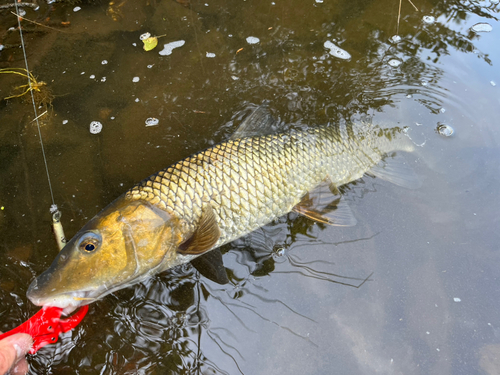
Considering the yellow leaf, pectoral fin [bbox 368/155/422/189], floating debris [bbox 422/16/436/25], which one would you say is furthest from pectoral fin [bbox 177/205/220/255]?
floating debris [bbox 422/16/436/25]

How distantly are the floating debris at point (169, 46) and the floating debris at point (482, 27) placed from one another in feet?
11.0

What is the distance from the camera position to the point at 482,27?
3895 millimetres

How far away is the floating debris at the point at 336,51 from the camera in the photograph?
143 inches

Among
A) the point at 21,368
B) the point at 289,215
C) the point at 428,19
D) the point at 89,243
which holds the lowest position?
→ the point at 21,368

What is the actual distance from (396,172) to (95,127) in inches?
110

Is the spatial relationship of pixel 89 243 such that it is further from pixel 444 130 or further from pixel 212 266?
pixel 444 130

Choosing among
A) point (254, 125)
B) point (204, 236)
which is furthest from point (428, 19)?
point (204, 236)

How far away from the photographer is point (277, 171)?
2498mm

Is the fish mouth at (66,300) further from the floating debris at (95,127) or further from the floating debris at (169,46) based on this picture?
the floating debris at (169,46)

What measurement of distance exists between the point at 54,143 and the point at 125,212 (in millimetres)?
1481

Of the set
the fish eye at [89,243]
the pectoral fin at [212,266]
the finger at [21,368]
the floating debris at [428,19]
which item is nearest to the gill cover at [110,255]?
the fish eye at [89,243]

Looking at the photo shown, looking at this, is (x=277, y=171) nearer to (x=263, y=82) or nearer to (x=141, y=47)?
(x=263, y=82)

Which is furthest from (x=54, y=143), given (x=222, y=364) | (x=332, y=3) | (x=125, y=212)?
(x=332, y=3)

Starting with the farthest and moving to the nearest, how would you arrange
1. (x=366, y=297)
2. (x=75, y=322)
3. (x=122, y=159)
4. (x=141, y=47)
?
(x=141, y=47), (x=122, y=159), (x=366, y=297), (x=75, y=322)
